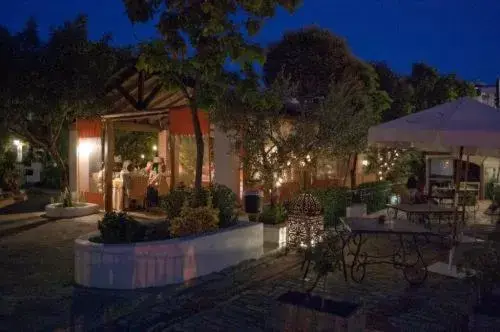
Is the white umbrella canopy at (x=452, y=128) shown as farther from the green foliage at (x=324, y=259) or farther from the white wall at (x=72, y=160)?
the white wall at (x=72, y=160)

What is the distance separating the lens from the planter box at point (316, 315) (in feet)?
13.8

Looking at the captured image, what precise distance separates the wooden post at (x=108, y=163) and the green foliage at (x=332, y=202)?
6.16 metres

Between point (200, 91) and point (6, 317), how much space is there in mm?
4349

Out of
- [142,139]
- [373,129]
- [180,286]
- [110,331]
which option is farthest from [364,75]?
[110,331]

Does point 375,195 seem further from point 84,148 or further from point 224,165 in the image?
point 84,148

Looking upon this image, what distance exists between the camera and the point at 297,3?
23.8ft

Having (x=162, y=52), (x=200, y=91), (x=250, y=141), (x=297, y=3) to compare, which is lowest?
(x=250, y=141)

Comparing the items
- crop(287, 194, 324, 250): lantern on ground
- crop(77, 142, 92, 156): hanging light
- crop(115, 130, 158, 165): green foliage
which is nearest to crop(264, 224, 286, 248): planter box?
crop(287, 194, 324, 250): lantern on ground

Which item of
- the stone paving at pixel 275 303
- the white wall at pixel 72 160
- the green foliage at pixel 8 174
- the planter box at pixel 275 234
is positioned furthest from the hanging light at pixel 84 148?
the stone paving at pixel 275 303

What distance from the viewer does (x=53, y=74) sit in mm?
13656

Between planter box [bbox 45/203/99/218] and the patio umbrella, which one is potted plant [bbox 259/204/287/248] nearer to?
the patio umbrella

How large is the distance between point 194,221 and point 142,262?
116 cm

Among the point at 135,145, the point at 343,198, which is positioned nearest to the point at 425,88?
the point at 135,145

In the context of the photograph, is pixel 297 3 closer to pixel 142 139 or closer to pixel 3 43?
pixel 3 43
